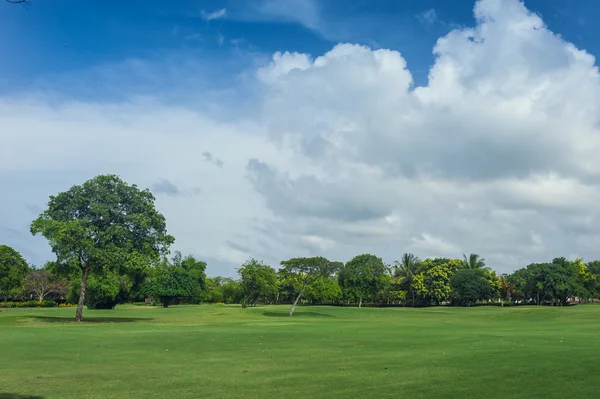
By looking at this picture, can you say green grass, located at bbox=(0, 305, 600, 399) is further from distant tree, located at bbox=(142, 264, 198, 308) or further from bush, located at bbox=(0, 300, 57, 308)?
distant tree, located at bbox=(142, 264, 198, 308)

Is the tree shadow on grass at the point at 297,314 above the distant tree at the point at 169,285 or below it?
below

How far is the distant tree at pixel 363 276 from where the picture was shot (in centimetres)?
11125

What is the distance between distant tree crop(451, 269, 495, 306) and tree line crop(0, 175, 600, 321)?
237 millimetres

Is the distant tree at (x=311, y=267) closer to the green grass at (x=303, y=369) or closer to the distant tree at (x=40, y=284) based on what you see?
the green grass at (x=303, y=369)

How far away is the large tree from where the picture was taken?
50219 millimetres

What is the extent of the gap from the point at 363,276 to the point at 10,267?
7080cm

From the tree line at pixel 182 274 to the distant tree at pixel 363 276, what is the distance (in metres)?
0.24

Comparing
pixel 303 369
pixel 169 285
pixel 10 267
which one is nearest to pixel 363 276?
pixel 169 285

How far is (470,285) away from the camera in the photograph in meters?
122

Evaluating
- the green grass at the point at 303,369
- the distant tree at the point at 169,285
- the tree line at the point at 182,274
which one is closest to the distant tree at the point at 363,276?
the tree line at the point at 182,274

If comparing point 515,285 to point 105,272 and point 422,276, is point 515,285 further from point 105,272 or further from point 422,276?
point 105,272

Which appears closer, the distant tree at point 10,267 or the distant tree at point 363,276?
the distant tree at point 10,267

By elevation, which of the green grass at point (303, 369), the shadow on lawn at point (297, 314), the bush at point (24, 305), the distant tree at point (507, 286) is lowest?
the bush at point (24, 305)

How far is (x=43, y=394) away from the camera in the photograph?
1375 centimetres
